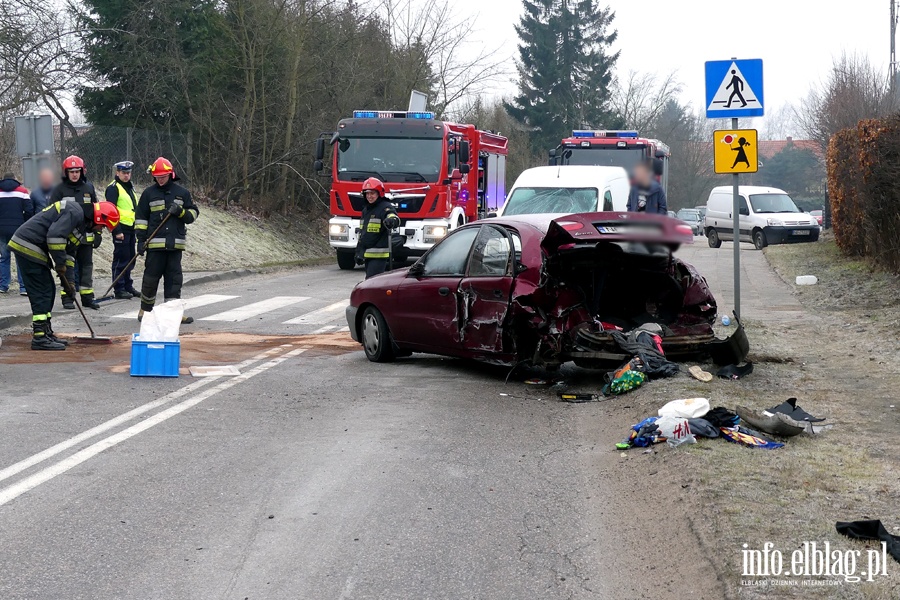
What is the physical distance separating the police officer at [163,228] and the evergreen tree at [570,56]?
15.2 feet

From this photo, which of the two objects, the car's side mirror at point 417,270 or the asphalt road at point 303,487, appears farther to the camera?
the car's side mirror at point 417,270

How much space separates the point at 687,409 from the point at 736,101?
4.32 m

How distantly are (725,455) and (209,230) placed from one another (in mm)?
23717

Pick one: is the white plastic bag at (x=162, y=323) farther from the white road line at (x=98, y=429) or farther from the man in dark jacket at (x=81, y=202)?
the man in dark jacket at (x=81, y=202)

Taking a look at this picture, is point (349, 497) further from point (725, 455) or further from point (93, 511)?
point (725, 455)

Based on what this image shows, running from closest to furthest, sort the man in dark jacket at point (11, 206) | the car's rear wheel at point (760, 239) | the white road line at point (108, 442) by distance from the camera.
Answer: the white road line at point (108, 442) → the man in dark jacket at point (11, 206) → the car's rear wheel at point (760, 239)

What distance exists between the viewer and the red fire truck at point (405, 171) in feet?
74.8

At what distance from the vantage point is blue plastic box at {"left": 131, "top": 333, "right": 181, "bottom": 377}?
9914 millimetres

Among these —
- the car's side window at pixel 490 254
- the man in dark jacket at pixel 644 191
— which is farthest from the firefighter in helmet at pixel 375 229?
the man in dark jacket at pixel 644 191

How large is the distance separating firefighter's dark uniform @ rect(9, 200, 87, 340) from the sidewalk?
265 cm

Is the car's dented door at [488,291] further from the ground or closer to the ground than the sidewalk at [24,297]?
further from the ground

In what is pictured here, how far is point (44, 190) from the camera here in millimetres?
15641

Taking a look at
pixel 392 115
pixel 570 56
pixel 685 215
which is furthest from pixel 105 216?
pixel 392 115

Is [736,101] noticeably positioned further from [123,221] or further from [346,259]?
[346,259]
